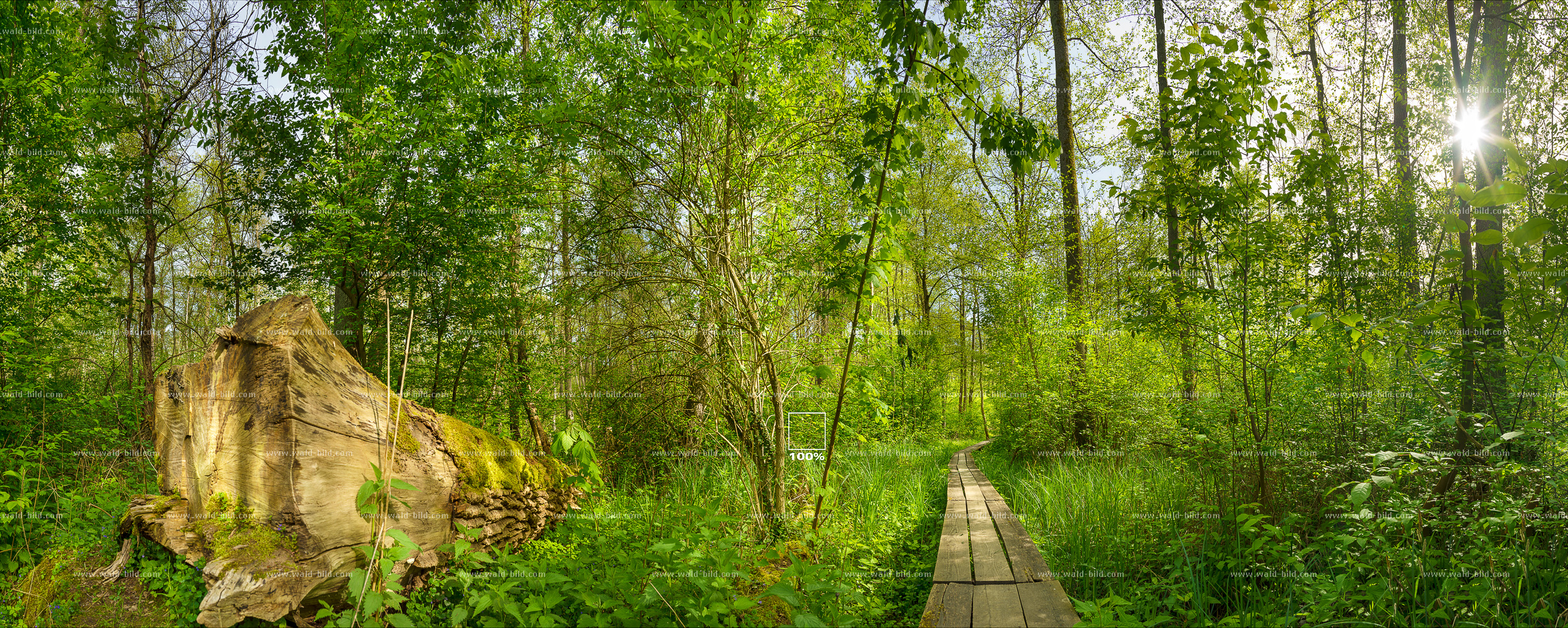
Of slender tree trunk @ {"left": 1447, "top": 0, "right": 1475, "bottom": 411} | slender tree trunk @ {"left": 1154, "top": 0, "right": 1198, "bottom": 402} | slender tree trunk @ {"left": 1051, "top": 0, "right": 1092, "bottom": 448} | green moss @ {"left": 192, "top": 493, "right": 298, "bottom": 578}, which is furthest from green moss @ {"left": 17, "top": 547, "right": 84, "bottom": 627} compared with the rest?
slender tree trunk @ {"left": 1051, "top": 0, "right": 1092, "bottom": 448}

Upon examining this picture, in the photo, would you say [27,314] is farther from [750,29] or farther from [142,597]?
[750,29]

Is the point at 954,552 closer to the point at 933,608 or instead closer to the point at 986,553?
the point at 986,553

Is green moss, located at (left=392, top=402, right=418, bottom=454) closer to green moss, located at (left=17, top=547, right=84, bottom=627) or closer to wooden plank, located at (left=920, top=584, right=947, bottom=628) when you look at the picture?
green moss, located at (left=17, top=547, right=84, bottom=627)

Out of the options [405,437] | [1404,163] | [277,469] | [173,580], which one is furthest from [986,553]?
[1404,163]

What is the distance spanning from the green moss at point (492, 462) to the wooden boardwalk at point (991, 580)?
10.2 feet

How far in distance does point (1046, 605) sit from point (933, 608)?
61 centimetres

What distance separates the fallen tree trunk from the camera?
307cm

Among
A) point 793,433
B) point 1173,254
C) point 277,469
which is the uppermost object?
point 1173,254

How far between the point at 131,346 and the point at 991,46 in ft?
47.4

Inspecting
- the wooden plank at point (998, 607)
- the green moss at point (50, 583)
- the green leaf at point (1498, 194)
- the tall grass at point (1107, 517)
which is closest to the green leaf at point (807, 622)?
the wooden plank at point (998, 607)

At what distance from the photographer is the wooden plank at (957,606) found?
10.0ft

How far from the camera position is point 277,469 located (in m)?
3.24

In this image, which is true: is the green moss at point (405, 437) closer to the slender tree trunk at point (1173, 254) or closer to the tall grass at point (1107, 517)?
the tall grass at point (1107, 517)

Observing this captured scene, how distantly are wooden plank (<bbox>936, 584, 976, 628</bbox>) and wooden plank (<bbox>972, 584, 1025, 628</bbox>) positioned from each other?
0.04m
